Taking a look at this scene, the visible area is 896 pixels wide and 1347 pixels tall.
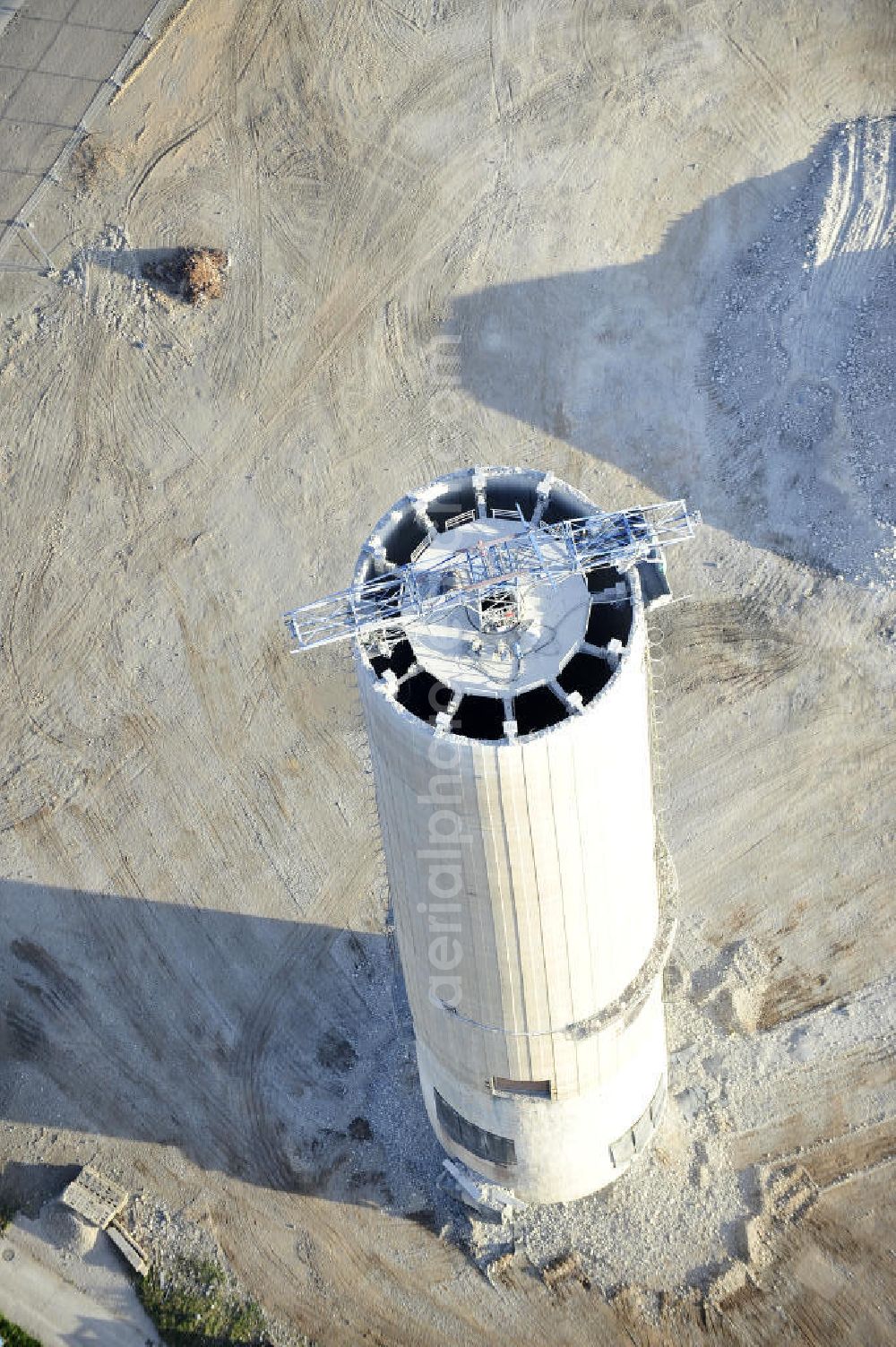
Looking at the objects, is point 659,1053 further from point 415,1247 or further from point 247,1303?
point 247,1303

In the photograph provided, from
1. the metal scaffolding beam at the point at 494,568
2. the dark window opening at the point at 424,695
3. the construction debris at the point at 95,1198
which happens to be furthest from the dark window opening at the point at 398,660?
the construction debris at the point at 95,1198

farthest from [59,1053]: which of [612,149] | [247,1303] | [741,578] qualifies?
[612,149]

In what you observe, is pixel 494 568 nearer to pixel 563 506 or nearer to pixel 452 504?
pixel 563 506

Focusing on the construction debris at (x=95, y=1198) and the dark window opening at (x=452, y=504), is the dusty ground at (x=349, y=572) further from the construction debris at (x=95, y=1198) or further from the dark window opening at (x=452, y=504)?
the dark window opening at (x=452, y=504)

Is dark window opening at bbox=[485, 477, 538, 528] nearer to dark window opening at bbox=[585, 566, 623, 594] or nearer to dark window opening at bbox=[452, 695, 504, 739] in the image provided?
dark window opening at bbox=[585, 566, 623, 594]

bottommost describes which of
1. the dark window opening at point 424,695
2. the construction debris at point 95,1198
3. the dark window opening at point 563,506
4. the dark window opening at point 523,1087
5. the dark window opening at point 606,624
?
the construction debris at point 95,1198

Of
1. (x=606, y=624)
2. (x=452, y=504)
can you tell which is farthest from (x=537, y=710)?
(x=452, y=504)

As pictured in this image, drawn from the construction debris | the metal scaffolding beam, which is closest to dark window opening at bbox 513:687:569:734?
the metal scaffolding beam
